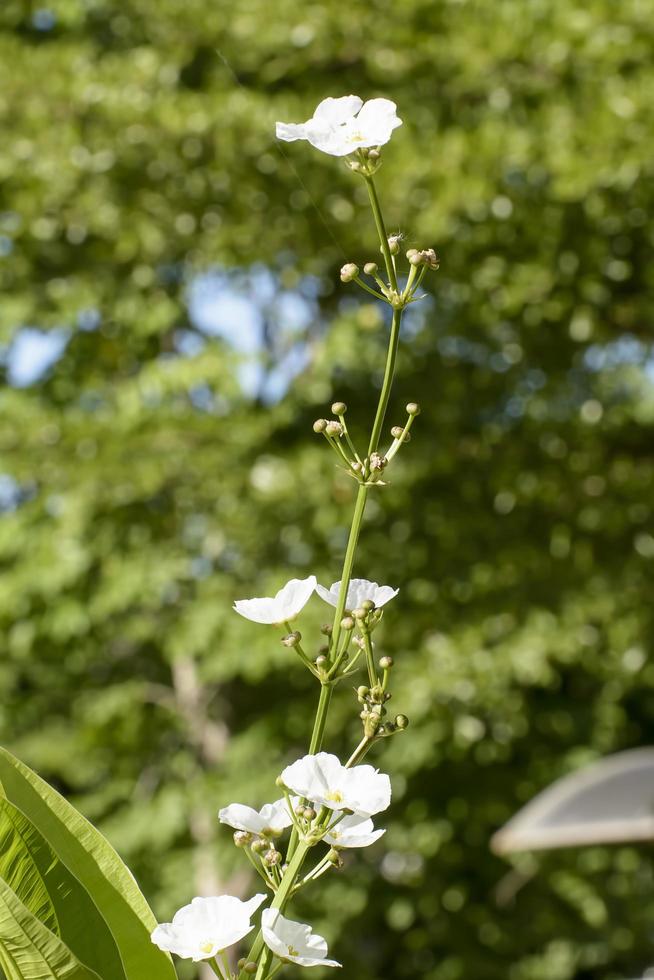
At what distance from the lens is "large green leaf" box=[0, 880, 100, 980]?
1.30 feet

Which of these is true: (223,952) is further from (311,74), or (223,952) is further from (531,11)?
(311,74)

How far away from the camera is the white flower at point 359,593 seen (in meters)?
0.47

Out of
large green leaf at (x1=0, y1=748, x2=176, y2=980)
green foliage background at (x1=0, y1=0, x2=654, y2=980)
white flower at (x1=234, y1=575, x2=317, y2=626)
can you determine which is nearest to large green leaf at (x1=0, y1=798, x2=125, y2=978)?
large green leaf at (x1=0, y1=748, x2=176, y2=980)

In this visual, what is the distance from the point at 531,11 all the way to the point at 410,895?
3163 mm

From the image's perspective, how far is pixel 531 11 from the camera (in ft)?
11.5

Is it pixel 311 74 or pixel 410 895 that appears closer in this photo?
pixel 311 74

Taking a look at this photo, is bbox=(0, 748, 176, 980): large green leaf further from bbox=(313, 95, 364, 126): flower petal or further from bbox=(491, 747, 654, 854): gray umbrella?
bbox=(491, 747, 654, 854): gray umbrella

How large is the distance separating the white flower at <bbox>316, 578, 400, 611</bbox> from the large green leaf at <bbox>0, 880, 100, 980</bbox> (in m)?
0.16

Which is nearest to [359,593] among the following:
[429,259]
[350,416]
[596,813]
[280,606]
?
[280,606]

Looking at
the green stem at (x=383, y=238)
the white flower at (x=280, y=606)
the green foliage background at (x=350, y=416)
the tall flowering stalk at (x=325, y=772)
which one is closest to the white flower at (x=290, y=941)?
the tall flowering stalk at (x=325, y=772)

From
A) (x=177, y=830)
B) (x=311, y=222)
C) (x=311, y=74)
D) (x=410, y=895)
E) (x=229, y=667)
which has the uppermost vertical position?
(x=311, y=74)

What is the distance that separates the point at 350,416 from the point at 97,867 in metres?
3.58

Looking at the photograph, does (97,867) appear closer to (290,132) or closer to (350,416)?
(290,132)

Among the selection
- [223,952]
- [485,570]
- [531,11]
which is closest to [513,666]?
[485,570]
